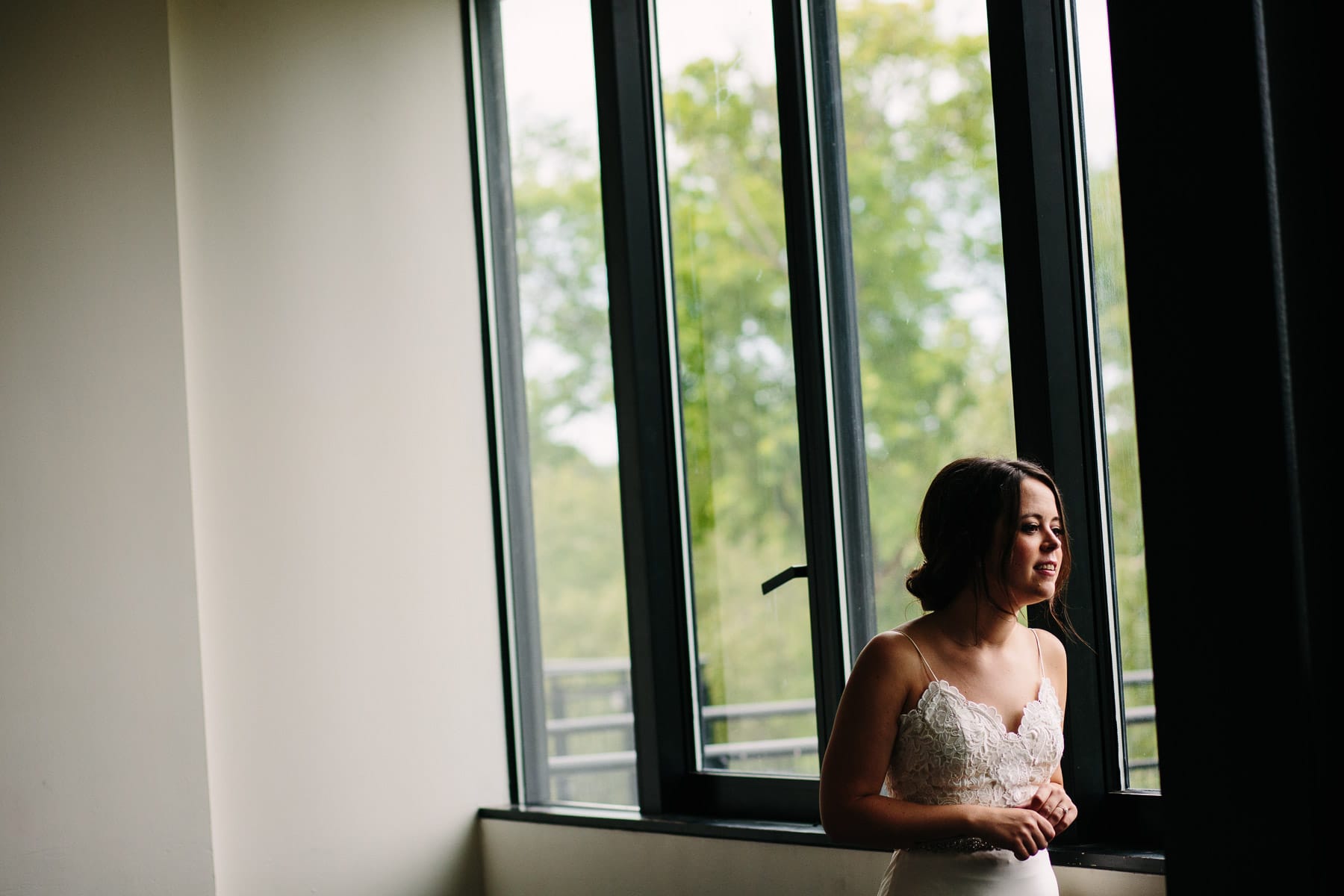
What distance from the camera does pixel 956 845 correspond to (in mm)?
2047

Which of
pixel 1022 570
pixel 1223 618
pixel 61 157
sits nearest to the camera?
pixel 1223 618

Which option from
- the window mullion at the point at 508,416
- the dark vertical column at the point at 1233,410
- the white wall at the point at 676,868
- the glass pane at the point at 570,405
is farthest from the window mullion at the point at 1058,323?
the window mullion at the point at 508,416

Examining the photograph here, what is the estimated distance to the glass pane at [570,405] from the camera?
3584mm

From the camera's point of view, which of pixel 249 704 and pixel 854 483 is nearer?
pixel 854 483

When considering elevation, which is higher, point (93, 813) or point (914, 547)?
point (914, 547)

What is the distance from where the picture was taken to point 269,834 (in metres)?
3.21

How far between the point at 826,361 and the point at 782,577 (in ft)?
1.76

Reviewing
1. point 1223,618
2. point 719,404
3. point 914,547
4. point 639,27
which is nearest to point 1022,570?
point 1223,618

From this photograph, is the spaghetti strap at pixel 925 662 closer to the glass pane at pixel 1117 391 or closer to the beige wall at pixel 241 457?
the glass pane at pixel 1117 391

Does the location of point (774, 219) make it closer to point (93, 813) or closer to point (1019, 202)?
Result: point (1019, 202)

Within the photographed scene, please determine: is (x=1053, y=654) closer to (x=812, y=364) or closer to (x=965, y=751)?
(x=965, y=751)

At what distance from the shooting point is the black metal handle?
301 cm

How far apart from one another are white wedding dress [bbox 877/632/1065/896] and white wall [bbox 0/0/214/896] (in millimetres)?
1879

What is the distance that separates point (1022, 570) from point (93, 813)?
2248mm
